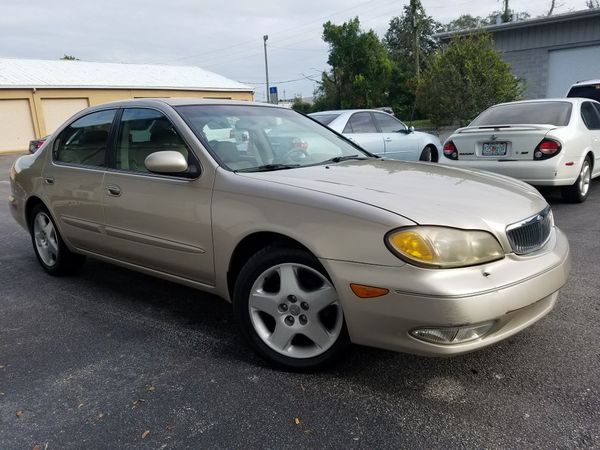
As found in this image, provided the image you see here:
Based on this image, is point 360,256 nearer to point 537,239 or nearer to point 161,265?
point 537,239

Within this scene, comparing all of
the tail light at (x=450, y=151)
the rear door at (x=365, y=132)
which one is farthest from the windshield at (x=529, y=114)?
the rear door at (x=365, y=132)

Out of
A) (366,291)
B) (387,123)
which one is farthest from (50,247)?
(387,123)

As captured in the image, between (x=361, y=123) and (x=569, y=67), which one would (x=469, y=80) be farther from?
(x=569, y=67)

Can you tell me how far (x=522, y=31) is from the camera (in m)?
20.0

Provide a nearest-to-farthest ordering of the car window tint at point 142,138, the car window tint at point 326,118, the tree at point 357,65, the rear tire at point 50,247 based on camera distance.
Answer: the car window tint at point 142,138
the rear tire at point 50,247
the car window tint at point 326,118
the tree at point 357,65

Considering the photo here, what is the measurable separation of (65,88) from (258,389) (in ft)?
94.5

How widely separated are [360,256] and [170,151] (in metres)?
1.50

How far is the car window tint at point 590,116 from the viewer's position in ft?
24.1

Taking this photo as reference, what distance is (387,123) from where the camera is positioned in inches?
365

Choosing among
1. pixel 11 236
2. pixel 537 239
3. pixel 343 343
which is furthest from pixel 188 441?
pixel 11 236

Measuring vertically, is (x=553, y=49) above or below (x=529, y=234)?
above

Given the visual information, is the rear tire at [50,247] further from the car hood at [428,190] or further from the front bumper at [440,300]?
the front bumper at [440,300]

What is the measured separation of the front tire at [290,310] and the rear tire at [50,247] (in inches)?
92.0

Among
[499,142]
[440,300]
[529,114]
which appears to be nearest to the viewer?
[440,300]
